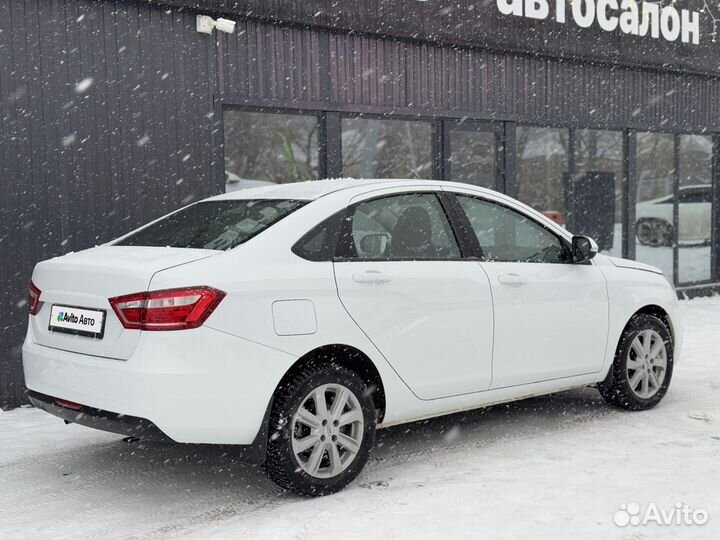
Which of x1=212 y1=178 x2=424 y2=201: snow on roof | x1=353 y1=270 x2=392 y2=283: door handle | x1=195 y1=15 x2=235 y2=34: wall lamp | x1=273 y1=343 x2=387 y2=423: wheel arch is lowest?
x1=273 y1=343 x2=387 y2=423: wheel arch

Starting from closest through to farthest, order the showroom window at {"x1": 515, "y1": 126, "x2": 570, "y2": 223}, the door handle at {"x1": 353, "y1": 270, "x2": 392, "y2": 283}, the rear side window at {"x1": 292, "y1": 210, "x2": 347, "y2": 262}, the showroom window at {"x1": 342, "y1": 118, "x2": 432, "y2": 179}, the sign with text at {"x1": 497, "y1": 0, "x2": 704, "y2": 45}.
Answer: the rear side window at {"x1": 292, "y1": 210, "x2": 347, "y2": 262} < the door handle at {"x1": 353, "y1": 270, "x2": 392, "y2": 283} < the showroom window at {"x1": 342, "y1": 118, "x2": 432, "y2": 179} < the sign with text at {"x1": 497, "y1": 0, "x2": 704, "y2": 45} < the showroom window at {"x1": 515, "y1": 126, "x2": 570, "y2": 223}

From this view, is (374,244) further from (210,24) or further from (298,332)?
(210,24)

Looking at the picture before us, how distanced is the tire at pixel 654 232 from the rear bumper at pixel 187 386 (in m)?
10.2

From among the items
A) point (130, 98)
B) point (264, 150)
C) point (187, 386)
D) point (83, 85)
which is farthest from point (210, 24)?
point (264, 150)

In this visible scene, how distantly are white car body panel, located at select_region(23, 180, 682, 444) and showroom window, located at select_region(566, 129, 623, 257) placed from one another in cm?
705

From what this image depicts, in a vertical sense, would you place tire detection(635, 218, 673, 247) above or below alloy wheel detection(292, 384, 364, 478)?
above

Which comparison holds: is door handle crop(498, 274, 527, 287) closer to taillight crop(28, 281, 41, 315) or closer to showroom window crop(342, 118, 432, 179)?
taillight crop(28, 281, 41, 315)

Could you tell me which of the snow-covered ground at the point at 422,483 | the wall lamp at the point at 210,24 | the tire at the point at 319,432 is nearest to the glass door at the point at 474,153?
the wall lamp at the point at 210,24

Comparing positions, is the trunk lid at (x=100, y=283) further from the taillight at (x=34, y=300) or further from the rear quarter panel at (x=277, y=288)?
the rear quarter panel at (x=277, y=288)

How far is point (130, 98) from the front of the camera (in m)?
8.16

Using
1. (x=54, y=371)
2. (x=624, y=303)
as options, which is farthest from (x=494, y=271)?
(x=54, y=371)

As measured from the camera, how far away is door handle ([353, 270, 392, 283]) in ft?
15.7

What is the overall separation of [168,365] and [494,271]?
2.19 meters

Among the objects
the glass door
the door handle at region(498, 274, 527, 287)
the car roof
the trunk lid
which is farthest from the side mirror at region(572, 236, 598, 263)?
the glass door
